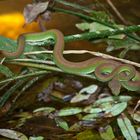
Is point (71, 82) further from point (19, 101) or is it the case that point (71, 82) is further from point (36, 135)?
point (36, 135)

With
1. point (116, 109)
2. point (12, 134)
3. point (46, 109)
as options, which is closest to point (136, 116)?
point (116, 109)

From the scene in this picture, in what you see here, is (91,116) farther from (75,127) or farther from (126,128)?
(126,128)

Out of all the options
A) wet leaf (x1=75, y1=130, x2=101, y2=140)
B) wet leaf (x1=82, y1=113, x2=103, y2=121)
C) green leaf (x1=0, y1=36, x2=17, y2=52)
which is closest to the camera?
green leaf (x1=0, y1=36, x2=17, y2=52)

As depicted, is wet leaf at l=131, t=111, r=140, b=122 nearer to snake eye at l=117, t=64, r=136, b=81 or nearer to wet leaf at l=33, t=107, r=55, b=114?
snake eye at l=117, t=64, r=136, b=81

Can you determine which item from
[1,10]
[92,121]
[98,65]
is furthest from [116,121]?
[1,10]

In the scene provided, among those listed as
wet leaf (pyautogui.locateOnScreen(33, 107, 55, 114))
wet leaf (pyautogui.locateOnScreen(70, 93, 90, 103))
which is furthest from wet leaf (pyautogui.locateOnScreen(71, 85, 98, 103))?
wet leaf (pyautogui.locateOnScreen(33, 107, 55, 114))

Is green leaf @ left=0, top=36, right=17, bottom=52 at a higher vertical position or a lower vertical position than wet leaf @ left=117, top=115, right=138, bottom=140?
higher

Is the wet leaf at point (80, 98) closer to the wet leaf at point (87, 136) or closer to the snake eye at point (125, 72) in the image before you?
the wet leaf at point (87, 136)
